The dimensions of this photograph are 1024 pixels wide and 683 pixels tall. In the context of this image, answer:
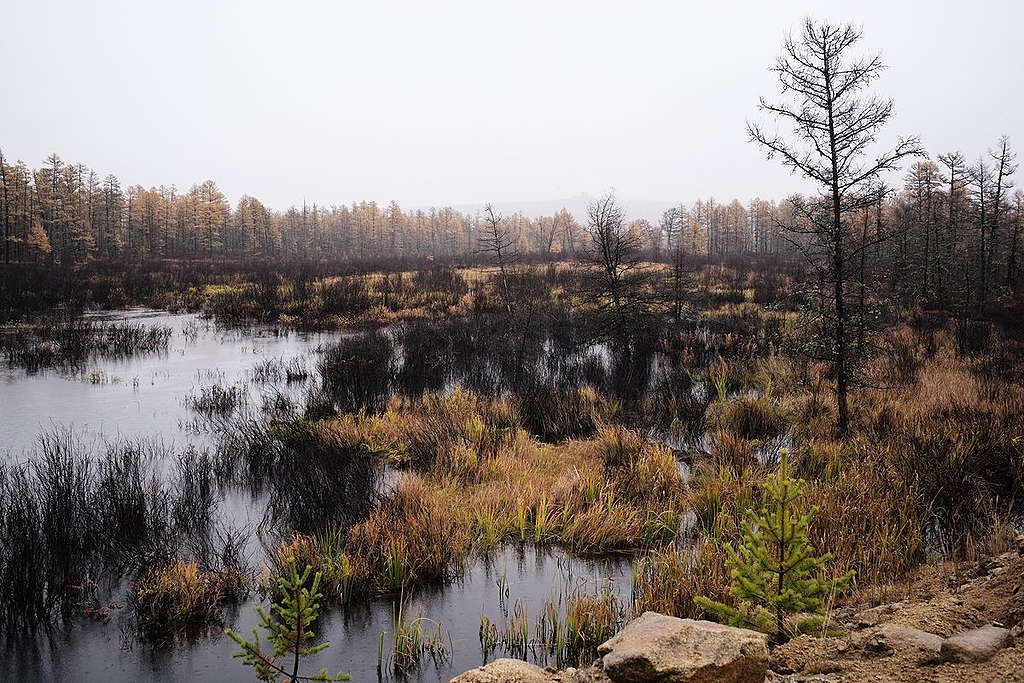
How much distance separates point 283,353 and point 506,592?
40.6 feet

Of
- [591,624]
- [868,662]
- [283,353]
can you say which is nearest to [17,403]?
[283,353]

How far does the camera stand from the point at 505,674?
286 centimetres

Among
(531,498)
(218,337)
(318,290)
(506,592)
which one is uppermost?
(318,290)

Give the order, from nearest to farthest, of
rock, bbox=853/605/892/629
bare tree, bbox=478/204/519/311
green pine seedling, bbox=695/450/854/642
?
green pine seedling, bbox=695/450/854/642, rock, bbox=853/605/892/629, bare tree, bbox=478/204/519/311

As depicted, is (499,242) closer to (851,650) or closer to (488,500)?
(488,500)

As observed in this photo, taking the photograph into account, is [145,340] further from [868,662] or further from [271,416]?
[868,662]

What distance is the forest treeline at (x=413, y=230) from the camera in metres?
20.9

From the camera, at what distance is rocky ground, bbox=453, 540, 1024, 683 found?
247 centimetres

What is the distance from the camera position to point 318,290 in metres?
24.7

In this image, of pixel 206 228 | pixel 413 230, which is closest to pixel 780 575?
pixel 206 228

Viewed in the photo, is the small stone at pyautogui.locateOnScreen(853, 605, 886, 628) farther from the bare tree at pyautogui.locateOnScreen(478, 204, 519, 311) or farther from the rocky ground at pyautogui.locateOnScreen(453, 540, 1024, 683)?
the bare tree at pyautogui.locateOnScreen(478, 204, 519, 311)

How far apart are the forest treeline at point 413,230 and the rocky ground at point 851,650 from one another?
4777 mm

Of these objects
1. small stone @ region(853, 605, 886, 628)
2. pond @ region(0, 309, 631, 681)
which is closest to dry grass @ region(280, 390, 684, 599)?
pond @ region(0, 309, 631, 681)

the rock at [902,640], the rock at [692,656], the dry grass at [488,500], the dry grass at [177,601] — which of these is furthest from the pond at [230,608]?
the rock at [902,640]
